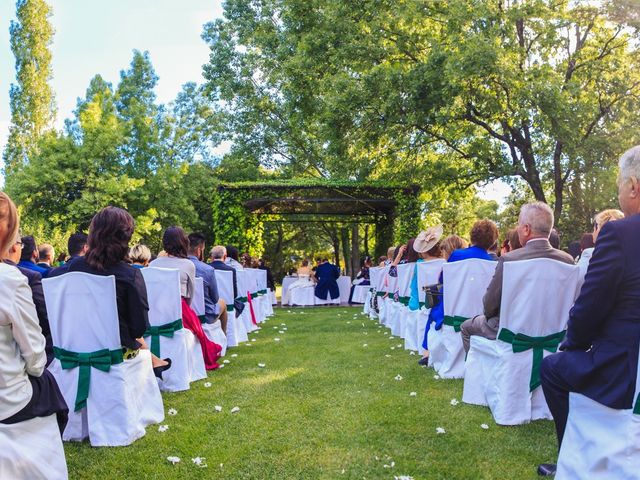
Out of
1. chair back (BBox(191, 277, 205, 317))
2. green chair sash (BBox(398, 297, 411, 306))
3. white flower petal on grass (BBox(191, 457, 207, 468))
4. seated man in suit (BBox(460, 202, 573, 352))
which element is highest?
seated man in suit (BBox(460, 202, 573, 352))

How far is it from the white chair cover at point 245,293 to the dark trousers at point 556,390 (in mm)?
7125

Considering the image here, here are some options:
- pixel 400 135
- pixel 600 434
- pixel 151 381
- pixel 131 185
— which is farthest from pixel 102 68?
pixel 600 434

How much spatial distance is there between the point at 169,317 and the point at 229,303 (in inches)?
113

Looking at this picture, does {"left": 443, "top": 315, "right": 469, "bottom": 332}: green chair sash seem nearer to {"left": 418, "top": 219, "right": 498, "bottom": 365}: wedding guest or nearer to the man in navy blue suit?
{"left": 418, "top": 219, "right": 498, "bottom": 365}: wedding guest

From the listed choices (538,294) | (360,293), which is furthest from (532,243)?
→ (360,293)

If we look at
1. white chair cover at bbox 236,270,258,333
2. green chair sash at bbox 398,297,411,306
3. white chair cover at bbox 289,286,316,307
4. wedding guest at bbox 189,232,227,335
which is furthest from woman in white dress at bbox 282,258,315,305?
wedding guest at bbox 189,232,227,335

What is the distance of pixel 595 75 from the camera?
1631 cm

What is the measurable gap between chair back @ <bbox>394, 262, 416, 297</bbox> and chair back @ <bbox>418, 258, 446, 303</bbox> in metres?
1.16

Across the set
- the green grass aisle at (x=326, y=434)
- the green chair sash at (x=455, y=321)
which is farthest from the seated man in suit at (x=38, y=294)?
the green chair sash at (x=455, y=321)

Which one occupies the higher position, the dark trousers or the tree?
the tree

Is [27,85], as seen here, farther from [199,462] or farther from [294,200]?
[199,462]

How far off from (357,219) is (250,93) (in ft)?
30.8

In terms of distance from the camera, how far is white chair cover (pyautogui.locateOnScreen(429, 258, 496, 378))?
5.90 meters

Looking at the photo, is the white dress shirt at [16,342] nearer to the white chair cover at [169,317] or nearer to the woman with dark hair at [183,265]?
the white chair cover at [169,317]
